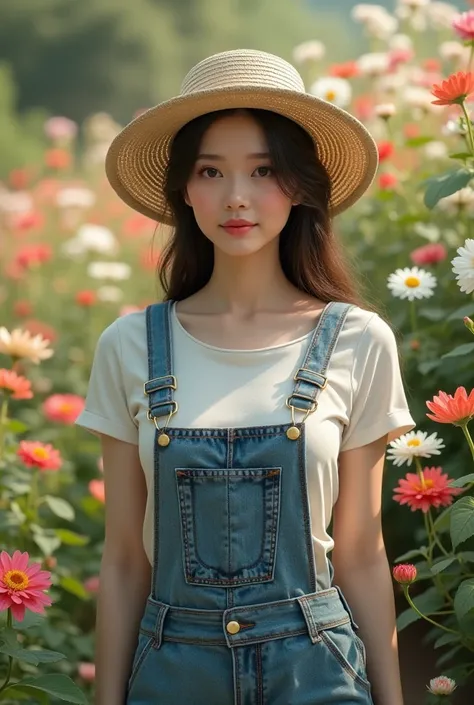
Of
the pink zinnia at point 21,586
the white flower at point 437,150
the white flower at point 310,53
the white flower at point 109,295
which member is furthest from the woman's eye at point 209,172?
the white flower at point 109,295

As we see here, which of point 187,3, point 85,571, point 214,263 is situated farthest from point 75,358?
point 187,3

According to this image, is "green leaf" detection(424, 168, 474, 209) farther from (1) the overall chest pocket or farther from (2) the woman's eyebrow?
(1) the overall chest pocket

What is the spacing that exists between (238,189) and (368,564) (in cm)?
68

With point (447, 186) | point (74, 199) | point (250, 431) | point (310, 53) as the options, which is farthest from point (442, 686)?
point (74, 199)

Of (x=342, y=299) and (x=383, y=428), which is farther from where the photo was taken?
(x=342, y=299)

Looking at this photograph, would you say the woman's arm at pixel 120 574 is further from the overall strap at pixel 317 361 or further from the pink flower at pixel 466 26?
the pink flower at pixel 466 26

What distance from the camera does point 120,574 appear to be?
7.47ft

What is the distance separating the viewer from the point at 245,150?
7.16 ft

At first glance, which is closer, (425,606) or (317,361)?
(317,361)

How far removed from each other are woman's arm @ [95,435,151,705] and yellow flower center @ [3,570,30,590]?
6.2 inches

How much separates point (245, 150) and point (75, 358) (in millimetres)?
2546

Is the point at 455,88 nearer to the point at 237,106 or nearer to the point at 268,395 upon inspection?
the point at 237,106

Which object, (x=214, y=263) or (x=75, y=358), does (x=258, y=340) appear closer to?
(x=214, y=263)

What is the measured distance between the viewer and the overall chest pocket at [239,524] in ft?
6.83
